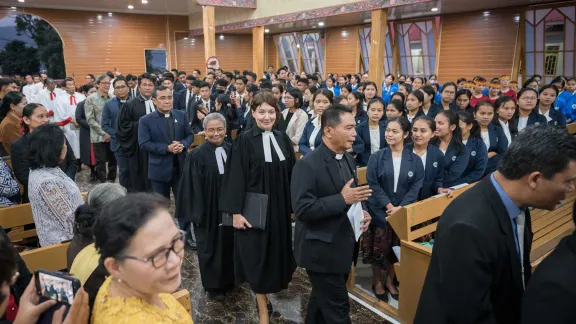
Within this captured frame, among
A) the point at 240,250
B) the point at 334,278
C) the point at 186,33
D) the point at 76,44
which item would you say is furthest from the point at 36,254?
the point at 186,33

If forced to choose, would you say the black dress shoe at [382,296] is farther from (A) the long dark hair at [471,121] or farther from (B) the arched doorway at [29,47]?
(B) the arched doorway at [29,47]

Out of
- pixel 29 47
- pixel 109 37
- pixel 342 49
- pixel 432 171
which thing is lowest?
pixel 432 171

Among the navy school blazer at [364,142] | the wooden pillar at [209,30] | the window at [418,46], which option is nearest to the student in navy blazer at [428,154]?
the navy school blazer at [364,142]

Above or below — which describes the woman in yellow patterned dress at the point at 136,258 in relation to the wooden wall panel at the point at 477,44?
below

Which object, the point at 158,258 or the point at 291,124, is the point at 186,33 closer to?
the point at 291,124

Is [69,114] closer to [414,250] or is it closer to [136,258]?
[414,250]

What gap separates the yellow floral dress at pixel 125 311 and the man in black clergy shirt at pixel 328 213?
4.13 ft

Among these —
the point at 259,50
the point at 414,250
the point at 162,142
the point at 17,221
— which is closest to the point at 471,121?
the point at 414,250

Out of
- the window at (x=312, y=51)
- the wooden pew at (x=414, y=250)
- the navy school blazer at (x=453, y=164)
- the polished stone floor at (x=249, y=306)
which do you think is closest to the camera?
the wooden pew at (x=414, y=250)

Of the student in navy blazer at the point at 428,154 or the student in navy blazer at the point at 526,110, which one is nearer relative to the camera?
the student in navy blazer at the point at 428,154

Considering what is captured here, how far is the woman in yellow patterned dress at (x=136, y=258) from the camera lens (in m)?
1.22

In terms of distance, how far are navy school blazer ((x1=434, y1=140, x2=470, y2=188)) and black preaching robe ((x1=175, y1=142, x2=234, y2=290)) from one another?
227 centimetres

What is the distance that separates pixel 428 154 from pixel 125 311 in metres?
3.08

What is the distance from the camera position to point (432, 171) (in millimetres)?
3607
